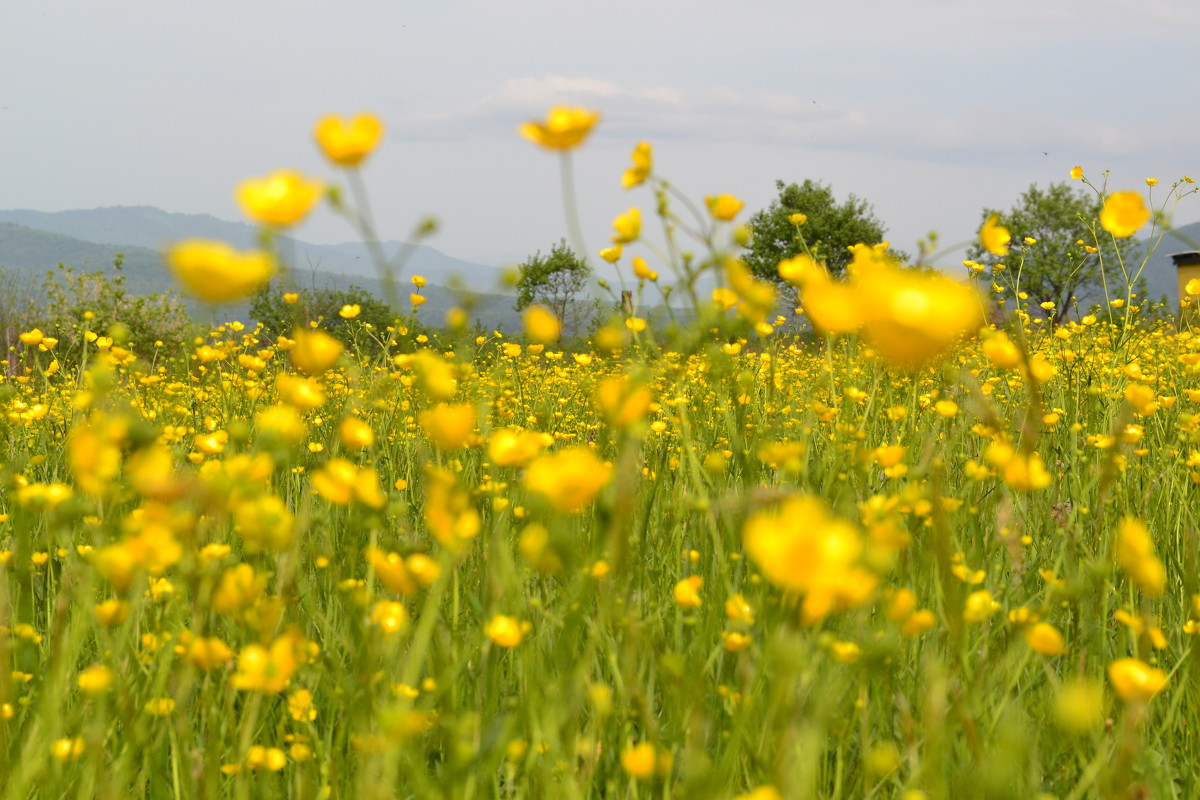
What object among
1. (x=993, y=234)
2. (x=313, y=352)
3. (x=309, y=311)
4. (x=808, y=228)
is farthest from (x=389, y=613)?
(x=808, y=228)

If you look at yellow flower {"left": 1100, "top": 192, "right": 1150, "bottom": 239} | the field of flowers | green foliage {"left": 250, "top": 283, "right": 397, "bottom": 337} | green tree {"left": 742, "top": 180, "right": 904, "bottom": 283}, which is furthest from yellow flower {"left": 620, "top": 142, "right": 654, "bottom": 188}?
green tree {"left": 742, "top": 180, "right": 904, "bottom": 283}

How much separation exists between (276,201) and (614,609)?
0.61 metres

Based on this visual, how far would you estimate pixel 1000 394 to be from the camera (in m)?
3.80

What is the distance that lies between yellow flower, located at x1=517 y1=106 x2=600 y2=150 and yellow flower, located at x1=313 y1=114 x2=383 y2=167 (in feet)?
0.73

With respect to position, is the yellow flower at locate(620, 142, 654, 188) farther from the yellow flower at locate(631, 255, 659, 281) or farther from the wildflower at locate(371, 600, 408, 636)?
the wildflower at locate(371, 600, 408, 636)

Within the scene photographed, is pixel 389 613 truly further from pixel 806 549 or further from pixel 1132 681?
pixel 1132 681

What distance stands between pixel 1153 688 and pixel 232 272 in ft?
2.94

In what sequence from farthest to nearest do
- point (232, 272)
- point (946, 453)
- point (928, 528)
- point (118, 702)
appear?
point (946, 453) → point (928, 528) → point (118, 702) → point (232, 272)

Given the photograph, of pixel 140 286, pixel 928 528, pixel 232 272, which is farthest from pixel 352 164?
pixel 140 286

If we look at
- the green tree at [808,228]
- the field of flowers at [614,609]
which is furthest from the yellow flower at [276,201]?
the green tree at [808,228]

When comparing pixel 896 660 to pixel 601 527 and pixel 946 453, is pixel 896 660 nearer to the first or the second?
pixel 601 527

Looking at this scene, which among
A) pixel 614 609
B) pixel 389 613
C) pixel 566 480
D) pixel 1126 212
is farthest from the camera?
pixel 1126 212

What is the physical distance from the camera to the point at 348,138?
0.95 m

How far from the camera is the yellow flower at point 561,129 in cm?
111
